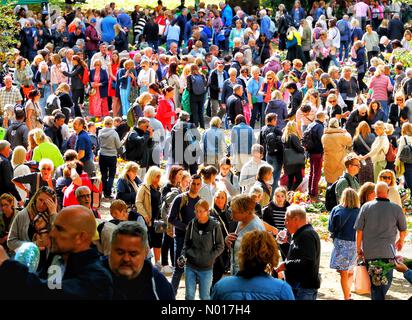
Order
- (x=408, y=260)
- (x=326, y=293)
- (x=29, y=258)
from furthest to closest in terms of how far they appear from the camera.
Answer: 1. (x=408, y=260)
2. (x=326, y=293)
3. (x=29, y=258)

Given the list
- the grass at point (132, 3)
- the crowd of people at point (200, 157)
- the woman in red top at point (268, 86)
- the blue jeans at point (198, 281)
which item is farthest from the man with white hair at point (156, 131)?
Result: the grass at point (132, 3)

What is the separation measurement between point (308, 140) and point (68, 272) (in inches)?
437

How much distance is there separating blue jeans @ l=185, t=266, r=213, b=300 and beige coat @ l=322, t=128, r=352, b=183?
6.21 m

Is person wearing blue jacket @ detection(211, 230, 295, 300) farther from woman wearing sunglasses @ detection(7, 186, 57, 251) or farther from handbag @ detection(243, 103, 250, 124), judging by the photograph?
handbag @ detection(243, 103, 250, 124)

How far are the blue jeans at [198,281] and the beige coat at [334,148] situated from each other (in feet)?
20.4

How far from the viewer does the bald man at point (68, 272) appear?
5.76 metres

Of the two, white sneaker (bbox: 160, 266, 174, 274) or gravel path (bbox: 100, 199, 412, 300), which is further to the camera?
white sneaker (bbox: 160, 266, 174, 274)

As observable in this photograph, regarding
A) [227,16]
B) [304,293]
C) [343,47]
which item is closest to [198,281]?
[304,293]

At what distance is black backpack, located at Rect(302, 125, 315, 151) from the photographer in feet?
55.4

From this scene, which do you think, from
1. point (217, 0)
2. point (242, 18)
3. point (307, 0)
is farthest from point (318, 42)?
point (217, 0)

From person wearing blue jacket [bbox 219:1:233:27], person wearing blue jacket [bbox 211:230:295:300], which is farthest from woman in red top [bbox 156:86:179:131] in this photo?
person wearing blue jacket [bbox 219:1:233:27]

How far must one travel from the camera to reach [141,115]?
728 inches

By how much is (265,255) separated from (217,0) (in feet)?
110

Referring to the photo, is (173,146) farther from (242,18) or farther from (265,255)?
(242,18)
